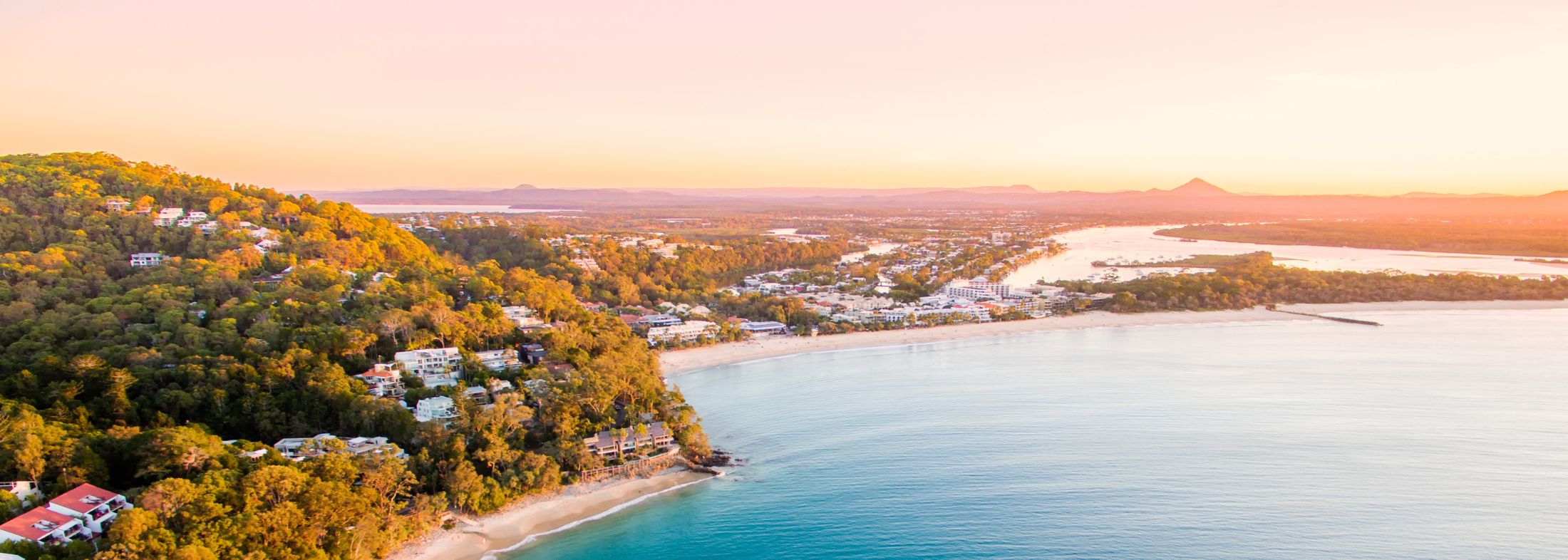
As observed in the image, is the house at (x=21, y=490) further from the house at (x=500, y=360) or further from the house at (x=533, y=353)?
the house at (x=533, y=353)

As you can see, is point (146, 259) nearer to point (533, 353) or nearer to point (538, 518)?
point (533, 353)

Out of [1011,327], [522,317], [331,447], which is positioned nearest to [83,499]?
[331,447]

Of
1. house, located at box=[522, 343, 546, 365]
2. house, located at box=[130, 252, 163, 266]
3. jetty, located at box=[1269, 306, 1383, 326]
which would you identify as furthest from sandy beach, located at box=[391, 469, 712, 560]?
jetty, located at box=[1269, 306, 1383, 326]

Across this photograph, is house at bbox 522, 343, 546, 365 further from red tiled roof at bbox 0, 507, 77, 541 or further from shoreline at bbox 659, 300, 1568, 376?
red tiled roof at bbox 0, 507, 77, 541

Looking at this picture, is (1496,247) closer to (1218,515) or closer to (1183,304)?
(1183,304)

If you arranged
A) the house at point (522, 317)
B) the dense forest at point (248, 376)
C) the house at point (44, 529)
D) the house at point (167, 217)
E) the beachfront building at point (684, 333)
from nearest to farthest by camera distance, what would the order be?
the house at point (44, 529) < the dense forest at point (248, 376) < the house at point (522, 317) < the house at point (167, 217) < the beachfront building at point (684, 333)

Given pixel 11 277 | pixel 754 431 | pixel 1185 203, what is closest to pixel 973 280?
pixel 754 431

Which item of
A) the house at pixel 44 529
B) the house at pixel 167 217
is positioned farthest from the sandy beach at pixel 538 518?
the house at pixel 167 217
